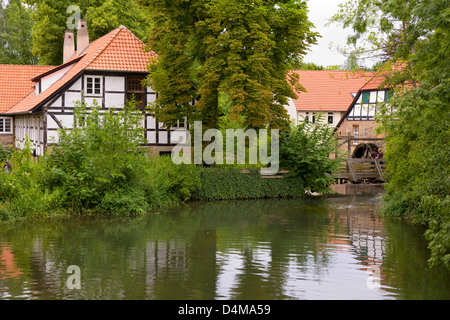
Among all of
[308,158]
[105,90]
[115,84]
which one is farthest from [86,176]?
[308,158]

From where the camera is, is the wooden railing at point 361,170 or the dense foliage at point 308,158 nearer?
the dense foliage at point 308,158

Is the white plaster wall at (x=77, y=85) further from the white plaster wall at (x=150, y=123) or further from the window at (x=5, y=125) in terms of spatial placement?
the window at (x=5, y=125)

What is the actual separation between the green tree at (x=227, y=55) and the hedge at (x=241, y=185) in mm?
2403

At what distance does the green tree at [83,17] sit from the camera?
41.0 metres

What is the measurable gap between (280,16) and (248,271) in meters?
17.3

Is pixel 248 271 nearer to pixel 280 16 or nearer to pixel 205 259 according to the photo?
pixel 205 259

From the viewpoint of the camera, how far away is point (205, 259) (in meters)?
13.6

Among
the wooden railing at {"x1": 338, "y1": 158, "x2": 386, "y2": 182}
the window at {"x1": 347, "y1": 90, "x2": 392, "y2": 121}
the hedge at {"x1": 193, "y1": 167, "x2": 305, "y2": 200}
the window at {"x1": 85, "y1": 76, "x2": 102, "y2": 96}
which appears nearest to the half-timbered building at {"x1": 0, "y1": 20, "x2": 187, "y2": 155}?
the window at {"x1": 85, "y1": 76, "x2": 102, "y2": 96}

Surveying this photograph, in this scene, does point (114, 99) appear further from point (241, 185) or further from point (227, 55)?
point (241, 185)

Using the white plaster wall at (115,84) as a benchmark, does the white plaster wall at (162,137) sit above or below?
below

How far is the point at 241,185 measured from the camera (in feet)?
95.1

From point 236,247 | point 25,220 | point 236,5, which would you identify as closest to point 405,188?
point 236,247

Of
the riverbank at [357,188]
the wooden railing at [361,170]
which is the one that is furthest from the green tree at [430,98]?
the wooden railing at [361,170]

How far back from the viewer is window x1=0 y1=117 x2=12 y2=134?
40.8m
